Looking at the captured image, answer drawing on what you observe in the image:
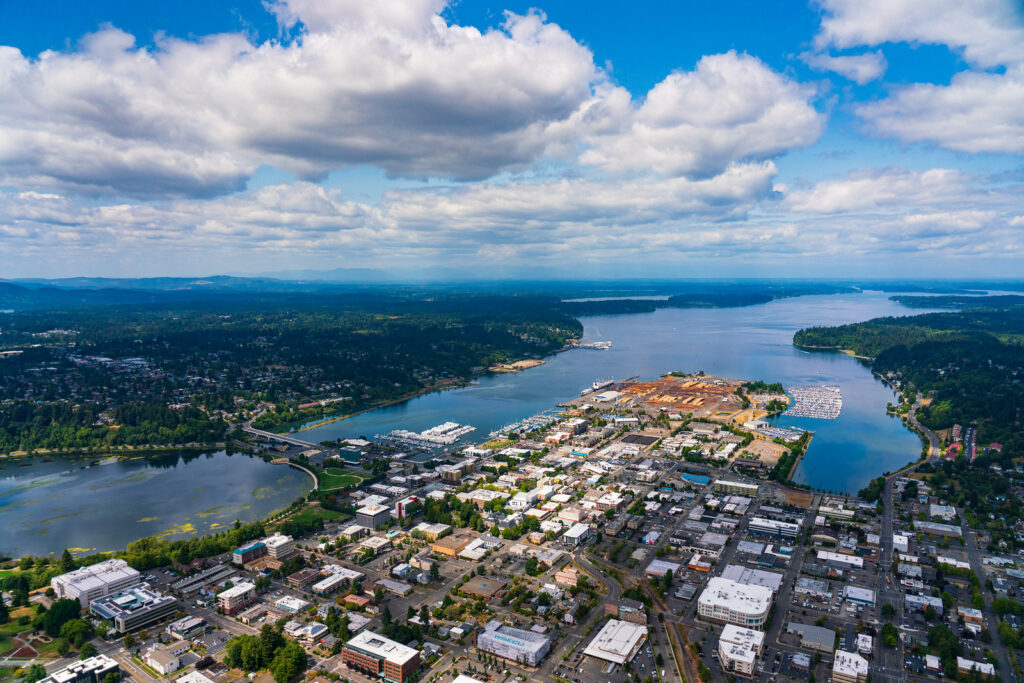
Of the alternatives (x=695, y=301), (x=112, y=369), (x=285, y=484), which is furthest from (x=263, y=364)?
(x=695, y=301)

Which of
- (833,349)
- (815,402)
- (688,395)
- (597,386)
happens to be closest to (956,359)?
(833,349)

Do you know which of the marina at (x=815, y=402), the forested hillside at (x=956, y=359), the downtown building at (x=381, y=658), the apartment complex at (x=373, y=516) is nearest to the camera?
the downtown building at (x=381, y=658)

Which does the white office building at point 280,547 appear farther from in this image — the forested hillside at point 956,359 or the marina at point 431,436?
the forested hillside at point 956,359

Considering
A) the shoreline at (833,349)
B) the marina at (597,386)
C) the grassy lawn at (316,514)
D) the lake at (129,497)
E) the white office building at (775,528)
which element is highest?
the shoreline at (833,349)

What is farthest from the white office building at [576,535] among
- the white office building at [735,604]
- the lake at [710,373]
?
the lake at [710,373]

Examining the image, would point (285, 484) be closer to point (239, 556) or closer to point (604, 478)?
point (239, 556)

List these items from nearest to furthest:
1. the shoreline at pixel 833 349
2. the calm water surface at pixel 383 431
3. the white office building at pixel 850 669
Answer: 1. the white office building at pixel 850 669
2. the calm water surface at pixel 383 431
3. the shoreline at pixel 833 349

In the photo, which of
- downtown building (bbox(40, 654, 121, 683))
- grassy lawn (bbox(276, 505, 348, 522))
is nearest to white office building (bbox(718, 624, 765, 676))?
downtown building (bbox(40, 654, 121, 683))

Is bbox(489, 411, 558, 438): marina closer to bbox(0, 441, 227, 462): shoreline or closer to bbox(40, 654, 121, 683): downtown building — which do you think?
bbox(0, 441, 227, 462): shoreline
